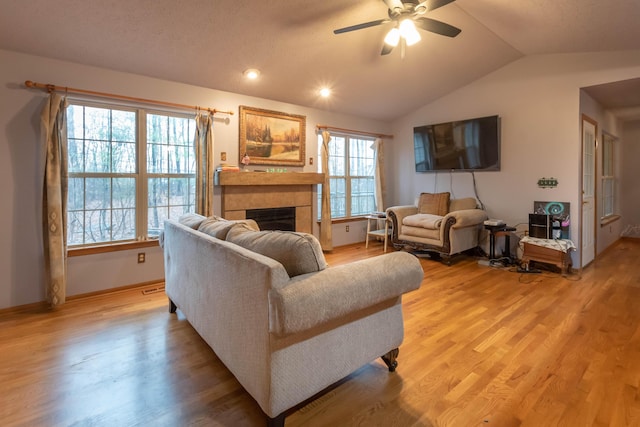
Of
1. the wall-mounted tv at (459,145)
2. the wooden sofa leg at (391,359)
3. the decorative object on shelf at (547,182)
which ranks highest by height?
the wall-mounted tv at (459,145)

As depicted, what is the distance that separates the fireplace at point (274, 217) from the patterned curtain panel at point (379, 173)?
1.86 m

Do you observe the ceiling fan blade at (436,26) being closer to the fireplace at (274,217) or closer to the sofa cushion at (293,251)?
the sofa cushion at (293,251)

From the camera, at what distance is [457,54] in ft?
13.5

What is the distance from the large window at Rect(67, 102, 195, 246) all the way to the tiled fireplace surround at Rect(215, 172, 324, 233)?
443mm

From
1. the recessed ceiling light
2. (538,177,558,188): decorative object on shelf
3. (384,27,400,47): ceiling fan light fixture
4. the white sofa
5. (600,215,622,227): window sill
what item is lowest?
the white sofa

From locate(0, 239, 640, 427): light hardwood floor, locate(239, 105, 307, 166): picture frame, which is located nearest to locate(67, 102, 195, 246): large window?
locate(239, 105, 307, 166): picture frame

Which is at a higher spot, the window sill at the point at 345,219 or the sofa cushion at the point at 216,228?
the sofa cushion at the point at 216,228

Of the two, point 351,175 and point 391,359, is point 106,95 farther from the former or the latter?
point 351,175

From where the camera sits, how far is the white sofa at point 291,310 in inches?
53.6

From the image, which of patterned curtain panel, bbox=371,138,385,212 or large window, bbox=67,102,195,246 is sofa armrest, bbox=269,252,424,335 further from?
patterned curtain panel, bbox=371,138,385,212

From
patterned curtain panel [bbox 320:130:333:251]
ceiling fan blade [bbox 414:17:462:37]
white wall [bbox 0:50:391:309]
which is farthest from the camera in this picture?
patterned curtain panel [bbox 320:130:333:251]

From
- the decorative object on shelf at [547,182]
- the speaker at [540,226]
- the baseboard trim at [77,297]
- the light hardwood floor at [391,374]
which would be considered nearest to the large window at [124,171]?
the baseboard trim at [77,297]

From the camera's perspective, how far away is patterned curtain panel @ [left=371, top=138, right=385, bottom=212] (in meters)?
5.96

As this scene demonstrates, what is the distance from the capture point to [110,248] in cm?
339
